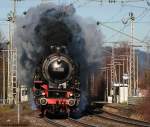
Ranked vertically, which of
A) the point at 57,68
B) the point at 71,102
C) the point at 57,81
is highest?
the point at 57,68

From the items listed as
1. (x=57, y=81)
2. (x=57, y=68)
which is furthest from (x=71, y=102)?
(x=57, y=68)

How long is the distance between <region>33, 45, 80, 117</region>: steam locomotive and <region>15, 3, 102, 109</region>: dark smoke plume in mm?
944

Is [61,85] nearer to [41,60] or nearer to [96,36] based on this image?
[41,60]

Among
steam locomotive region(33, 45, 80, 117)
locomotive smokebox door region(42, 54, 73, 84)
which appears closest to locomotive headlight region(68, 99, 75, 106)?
steam locomotive region(33, 45, 80, 117)

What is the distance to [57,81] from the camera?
27297mm

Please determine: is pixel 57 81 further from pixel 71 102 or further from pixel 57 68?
pixel 71 102

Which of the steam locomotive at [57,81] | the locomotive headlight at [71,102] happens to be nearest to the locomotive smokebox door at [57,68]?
the steam locomotive at [57,81]

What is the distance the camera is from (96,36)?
3397cm

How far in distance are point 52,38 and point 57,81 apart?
2.68 metres

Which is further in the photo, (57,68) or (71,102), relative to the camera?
(71,102)

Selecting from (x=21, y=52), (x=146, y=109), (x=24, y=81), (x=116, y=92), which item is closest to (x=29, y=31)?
(x=21, y=52)

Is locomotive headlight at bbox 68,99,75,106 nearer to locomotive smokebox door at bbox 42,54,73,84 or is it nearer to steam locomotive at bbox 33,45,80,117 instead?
steam locomotive at bbox 33,45,80,117

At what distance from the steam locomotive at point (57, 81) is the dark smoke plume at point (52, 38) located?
944 millimetres

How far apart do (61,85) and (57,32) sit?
10.2ft
